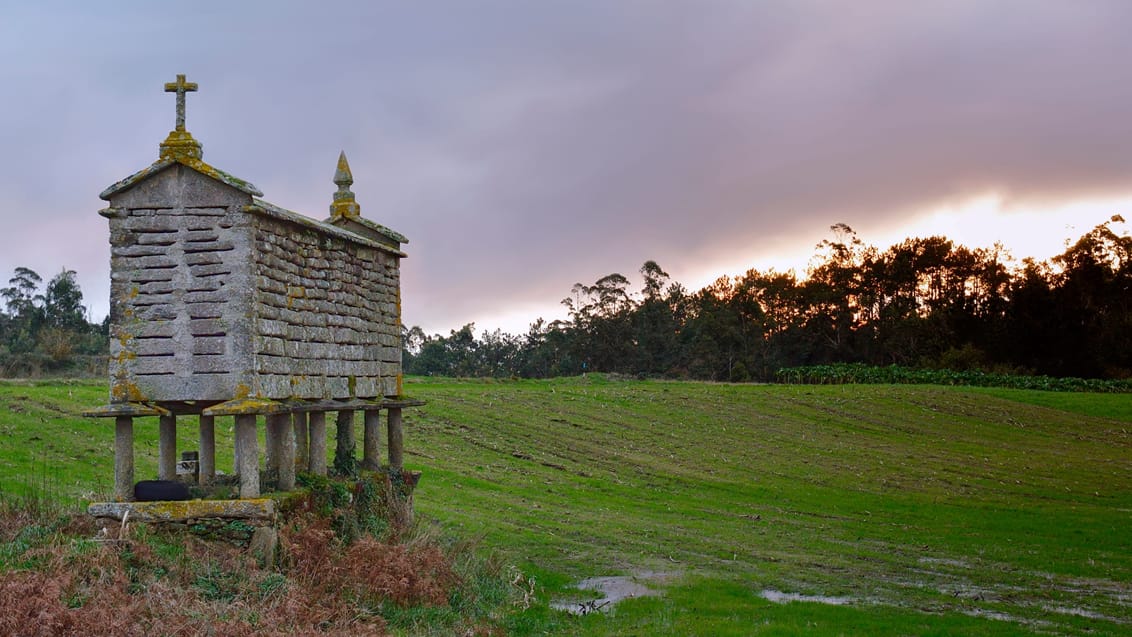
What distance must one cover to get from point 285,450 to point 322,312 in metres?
2.70

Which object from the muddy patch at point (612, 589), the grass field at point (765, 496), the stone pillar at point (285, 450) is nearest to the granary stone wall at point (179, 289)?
the stone pillar at point (285, 450)

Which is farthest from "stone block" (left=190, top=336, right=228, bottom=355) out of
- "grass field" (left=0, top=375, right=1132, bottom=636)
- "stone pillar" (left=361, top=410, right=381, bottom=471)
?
"stone pillar" (left=361, top=410, right=381, bottom=471)

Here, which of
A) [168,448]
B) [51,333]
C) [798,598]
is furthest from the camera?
[51,333]

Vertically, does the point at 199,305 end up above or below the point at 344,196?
below

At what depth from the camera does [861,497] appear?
3369cm

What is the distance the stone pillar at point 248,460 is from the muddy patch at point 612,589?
5430 mm

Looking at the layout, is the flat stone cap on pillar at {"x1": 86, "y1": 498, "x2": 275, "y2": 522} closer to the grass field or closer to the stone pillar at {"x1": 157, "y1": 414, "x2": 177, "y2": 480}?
the stone pillar at {"x1": 157, "y1": 414, "x2": 177, "y2": 480}

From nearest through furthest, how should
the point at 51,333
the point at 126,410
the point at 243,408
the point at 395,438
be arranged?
1. the point at 243,408
2. the point at 126,410
3. the point at 395,438
4. the point at 51,333

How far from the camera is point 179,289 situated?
652 inches

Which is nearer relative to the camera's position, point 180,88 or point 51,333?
point 180,88

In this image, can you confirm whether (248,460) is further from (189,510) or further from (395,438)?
(395,438)

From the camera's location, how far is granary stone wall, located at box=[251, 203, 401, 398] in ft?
55.5

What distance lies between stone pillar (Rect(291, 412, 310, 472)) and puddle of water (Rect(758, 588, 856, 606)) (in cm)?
938

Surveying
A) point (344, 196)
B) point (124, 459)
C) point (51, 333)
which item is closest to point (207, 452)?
point (124, 459)
